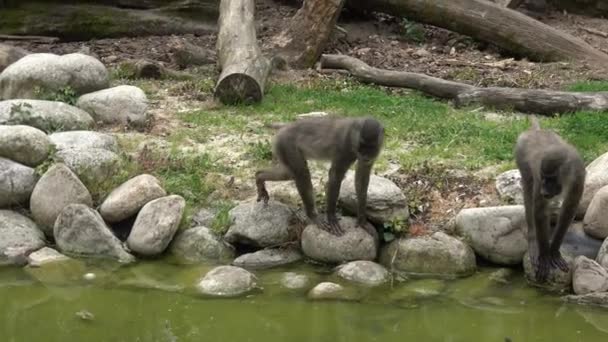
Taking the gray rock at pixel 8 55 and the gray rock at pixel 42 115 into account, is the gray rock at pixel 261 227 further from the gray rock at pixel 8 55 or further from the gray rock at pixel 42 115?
the gray rock at pixel 8 55

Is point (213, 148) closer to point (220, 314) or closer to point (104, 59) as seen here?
point (220, 314)

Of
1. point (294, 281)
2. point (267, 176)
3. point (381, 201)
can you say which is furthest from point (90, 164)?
point (381, 201)

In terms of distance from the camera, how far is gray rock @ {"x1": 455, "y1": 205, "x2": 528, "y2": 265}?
30.6 ft

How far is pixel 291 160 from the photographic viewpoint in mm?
9383

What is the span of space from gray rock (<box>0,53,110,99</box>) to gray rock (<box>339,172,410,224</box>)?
162 inches

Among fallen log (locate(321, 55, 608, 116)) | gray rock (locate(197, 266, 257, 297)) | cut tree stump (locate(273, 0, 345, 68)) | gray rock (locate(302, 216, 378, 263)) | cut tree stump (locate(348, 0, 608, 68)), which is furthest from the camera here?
cut tree stump (locate(348, 0, 608, 68))

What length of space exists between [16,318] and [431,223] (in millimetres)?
4120

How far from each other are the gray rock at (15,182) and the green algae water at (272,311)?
1.05m

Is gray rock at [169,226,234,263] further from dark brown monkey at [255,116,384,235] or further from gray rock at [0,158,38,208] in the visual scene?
gray rock at [0,158,38,208]

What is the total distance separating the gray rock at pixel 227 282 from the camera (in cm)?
879

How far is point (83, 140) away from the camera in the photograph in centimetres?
1075

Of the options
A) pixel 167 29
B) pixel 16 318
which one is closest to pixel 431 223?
pixel 16 318

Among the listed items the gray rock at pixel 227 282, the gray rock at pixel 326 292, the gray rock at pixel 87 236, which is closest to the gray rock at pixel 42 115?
the gray rock at pixel 87 236

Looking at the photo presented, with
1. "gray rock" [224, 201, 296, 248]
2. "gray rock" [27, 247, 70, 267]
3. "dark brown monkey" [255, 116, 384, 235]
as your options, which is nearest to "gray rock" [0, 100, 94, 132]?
"gray rock" [27, 247, 70, 267]
